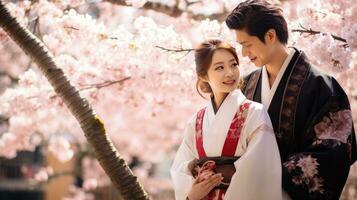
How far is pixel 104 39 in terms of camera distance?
514 centimetres

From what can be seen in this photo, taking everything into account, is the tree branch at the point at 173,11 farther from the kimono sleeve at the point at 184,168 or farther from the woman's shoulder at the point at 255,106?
the woman's shoulder at the point at 255,106

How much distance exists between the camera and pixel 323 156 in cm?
309

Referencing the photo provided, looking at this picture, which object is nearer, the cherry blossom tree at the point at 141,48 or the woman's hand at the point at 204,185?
the woman's hand at the point at 204,185

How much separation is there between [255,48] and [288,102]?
0.36m

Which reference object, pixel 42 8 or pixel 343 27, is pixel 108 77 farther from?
pixel 343 27

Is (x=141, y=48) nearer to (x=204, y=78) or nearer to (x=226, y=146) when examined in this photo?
(x=204, y=78)

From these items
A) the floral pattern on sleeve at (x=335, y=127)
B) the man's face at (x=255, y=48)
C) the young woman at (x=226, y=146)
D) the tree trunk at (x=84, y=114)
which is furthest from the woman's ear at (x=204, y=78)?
the tree trunk at (x=84, y=114)

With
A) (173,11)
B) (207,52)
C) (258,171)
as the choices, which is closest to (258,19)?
(207,52)

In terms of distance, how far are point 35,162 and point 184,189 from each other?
14966mm

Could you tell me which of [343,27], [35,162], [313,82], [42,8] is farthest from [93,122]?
[35,162]

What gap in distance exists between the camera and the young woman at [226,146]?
120 inches

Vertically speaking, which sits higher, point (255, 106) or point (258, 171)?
point (255, 106)

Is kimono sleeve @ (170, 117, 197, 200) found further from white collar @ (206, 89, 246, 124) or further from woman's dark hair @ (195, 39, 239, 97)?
woman's dark hair @ (195, 39, 239, 97)

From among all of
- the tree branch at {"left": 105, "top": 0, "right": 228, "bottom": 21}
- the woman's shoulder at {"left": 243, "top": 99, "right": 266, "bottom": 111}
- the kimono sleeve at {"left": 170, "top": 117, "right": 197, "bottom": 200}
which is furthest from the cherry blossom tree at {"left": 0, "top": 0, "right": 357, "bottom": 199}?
the kimono sleeve at {"left": 170, "top": 117, "right": 197, "bottom": 200}
